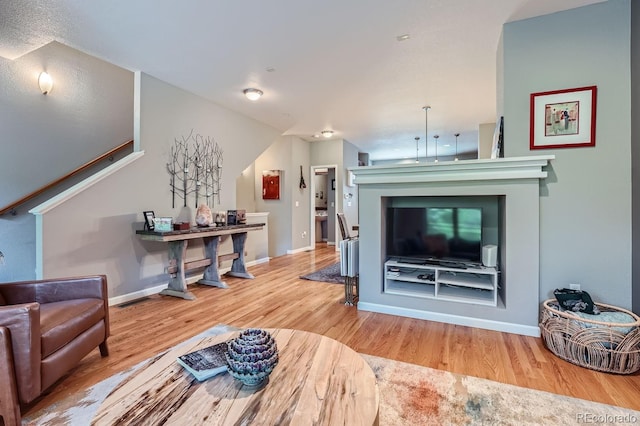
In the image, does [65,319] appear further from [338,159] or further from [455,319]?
[338,159]

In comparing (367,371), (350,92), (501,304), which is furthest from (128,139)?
(501,304)

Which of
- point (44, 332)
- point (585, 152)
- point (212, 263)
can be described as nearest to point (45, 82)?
point (212, 263)

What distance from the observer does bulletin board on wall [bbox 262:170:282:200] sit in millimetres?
6805

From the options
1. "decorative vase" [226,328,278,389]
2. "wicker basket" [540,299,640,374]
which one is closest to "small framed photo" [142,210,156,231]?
"decorative vase" [226,328,278,389]

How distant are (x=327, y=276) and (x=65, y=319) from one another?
130 inches

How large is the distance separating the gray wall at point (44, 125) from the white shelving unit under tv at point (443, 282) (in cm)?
430

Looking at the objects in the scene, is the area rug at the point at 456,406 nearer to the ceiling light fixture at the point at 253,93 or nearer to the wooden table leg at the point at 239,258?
the wooden table leg at the point at 239,258

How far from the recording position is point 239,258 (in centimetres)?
471

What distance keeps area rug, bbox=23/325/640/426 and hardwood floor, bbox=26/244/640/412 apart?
0.33 ft

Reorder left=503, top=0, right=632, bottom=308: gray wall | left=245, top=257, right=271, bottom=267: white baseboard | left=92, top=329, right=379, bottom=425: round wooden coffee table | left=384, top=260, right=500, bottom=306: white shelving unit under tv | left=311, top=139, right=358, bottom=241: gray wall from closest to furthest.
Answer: left=92, top=329, right=379, bottom=425: round wooden coffee table, left=503, top=0, right=632, bottom=308: gray wall, left=384, top=260, right=500, bottom=306: white shelving unit under tv, left=245, top=257, right=271, bottom=267: white baseboard, left=311, top=139, right=358, bottom=241: gray wall

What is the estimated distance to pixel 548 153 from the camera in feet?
8.46

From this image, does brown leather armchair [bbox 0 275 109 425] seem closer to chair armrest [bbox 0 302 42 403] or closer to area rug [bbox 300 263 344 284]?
chair armrest [bbox 0 302 42 403]

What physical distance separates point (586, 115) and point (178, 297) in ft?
14.6

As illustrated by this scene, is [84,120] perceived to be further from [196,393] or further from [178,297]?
[196,393]
